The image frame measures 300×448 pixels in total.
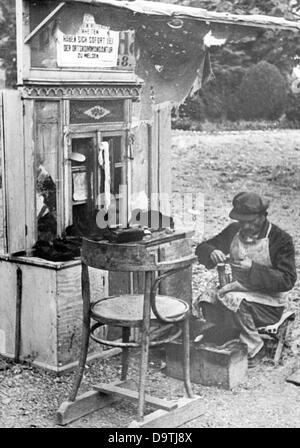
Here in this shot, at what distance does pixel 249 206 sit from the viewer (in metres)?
5.40

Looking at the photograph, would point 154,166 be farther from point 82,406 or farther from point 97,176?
point 82,406

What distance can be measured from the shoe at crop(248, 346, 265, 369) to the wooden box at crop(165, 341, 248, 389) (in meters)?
0.20

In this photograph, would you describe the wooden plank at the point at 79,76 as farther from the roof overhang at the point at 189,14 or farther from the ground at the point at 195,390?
the ground at the point at 195,390

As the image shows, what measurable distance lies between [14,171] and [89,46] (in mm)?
1194

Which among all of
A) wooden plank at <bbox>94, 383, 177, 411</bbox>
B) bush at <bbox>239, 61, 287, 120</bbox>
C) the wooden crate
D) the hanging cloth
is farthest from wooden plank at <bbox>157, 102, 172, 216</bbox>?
bush at <bbox>239, 61, 287, 120</bbox>

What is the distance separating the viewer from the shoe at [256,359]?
5531 mm

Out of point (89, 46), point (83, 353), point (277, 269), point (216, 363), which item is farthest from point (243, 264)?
point (89, 46)

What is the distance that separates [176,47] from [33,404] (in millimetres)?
3052

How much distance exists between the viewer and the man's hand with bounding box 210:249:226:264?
561 centimetres

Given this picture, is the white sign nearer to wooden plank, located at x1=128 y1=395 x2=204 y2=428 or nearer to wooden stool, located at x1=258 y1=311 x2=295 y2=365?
wooden stool, located at x1=258 y1=311 x2=295 y2=365

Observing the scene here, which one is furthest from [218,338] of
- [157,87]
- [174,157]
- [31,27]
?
[174,157]

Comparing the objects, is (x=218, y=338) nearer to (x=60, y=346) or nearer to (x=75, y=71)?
(x=60, y=346)

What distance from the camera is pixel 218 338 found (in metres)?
5.46

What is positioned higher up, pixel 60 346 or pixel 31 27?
pixel 31 27
